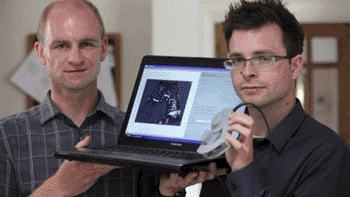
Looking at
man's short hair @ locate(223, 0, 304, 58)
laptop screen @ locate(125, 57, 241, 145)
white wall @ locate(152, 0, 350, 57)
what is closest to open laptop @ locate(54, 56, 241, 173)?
laptop screen @ locate(125, 57, 241, 145)

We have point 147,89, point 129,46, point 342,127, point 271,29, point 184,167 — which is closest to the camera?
point 184,167

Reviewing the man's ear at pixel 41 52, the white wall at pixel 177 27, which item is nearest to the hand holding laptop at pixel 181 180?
the man's ear at pixel 41 52

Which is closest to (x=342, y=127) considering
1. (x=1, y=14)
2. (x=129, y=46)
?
(x=129, y=46)

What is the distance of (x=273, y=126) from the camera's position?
111cm

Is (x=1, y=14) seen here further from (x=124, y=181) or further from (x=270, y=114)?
(x=270, y=114)

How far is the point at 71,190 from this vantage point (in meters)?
1.11

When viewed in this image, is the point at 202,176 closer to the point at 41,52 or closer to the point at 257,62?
the point at 257,62

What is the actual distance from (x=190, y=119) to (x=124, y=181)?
0.83ft

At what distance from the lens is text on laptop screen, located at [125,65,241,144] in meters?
1.14

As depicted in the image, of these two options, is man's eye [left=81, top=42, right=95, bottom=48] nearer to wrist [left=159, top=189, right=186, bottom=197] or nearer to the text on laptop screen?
the text on laptop screen

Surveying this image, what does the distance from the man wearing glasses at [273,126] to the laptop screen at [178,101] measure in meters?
0.07

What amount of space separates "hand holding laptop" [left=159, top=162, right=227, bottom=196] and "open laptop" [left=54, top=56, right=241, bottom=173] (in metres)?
0.06

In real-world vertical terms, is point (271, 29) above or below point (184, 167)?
above

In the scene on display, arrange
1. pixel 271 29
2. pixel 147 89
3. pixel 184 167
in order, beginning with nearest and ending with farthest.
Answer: pixel 184 167, pixel 271 29, pixel 147 89
